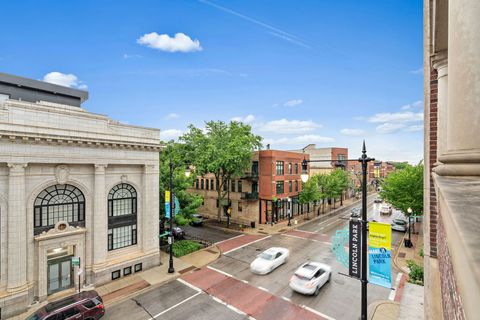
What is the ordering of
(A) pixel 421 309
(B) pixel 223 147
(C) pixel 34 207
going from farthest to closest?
(B) pixel 223 147 < (C) pixel 34 207 < (A) pixel 421 309

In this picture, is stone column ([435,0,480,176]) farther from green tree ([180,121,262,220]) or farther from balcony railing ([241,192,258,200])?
balcony railing ([241,192,258,200])

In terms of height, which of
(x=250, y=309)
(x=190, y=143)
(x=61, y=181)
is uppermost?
(x=190, y=143)

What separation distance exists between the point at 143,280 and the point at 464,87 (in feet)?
59.9

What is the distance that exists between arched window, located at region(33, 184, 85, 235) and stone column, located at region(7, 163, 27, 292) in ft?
2.94

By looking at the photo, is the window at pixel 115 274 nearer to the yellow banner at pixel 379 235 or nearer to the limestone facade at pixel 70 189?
the limestone facade at pixel 70 189

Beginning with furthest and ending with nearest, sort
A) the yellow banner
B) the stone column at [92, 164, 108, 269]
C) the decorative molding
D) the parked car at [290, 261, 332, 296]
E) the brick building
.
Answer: the brick building, the stone column at [92, 164, 108, 269], the decorative molding, the parked car at [290, 261, 332, 296], the yellow banner

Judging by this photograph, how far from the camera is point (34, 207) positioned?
14289 millimetres

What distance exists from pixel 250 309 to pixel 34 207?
1336 cm

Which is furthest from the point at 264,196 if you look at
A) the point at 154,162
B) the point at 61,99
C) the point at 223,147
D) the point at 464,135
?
the point at 464,135

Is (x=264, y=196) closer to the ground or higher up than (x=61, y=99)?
closer to the ground

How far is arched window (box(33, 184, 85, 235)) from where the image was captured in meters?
14.5

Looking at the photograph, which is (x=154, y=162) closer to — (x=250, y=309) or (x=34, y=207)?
(x=34, y=207)

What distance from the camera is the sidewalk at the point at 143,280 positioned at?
1428cm

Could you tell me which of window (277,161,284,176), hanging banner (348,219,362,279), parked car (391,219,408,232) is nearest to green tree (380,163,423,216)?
parked car (391,219,408,232)
